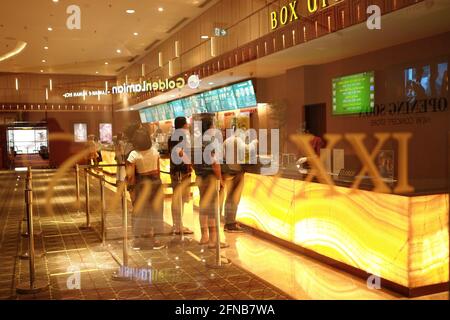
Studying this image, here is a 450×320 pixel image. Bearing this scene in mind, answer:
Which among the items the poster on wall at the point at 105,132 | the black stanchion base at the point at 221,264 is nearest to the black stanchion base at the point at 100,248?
the black stanchion base at the point at 221,264

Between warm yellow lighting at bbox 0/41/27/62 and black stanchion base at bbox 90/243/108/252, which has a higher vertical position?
warm yellow lighting at bbox 0/41/27/62

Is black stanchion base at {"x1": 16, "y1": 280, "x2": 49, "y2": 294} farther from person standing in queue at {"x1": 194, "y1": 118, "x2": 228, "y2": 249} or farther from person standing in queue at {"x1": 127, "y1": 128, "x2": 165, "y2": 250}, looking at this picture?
person standing in queue at {"x1": 194, "y1": 118, "x2": 228, "y2": 249}

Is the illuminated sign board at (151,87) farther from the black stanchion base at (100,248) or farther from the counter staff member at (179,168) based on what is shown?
the black stanchion base at (100,248)

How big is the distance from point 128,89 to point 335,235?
1202 centimetres

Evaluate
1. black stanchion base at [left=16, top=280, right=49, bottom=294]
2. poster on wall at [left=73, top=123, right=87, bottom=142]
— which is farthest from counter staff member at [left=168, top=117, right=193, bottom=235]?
poster on wall at [left=73, top=123, right=87, bottom=142]

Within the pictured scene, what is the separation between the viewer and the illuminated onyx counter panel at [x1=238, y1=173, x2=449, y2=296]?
10.7ft

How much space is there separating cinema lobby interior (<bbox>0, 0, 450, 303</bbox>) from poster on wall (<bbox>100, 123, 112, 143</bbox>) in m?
5.69

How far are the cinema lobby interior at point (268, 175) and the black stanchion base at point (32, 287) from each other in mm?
11

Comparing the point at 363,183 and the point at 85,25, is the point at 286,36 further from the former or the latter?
the point at 85,25

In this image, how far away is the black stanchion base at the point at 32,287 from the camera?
3508 millimetres

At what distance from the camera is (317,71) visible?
7.88 meters

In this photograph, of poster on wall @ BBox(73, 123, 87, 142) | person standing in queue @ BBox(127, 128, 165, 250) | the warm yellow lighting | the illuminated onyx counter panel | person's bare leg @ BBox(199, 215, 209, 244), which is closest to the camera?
the illuminated onyx counter panel

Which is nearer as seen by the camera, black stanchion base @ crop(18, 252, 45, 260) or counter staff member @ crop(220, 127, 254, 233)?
black stanchion base @ crop(18, 252, 45, 260)

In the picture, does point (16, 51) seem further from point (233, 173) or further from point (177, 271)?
point (177, 271)
